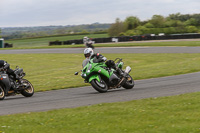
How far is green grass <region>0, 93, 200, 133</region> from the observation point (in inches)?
274

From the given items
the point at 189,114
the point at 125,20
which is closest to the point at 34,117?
the point at 189,114

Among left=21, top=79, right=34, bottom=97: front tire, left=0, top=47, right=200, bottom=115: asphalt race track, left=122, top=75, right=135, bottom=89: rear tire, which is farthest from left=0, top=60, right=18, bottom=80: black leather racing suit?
left=122, top=75, right=135, bottom=89: rear tire

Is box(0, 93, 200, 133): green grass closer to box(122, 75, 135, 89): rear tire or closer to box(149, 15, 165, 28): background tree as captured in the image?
box(122, 75, 135, 89): rear tire

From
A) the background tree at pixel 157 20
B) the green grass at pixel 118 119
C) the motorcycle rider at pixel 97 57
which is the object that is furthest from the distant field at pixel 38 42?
the green grass at pixel 118 119

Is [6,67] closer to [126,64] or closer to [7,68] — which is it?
[7,68]

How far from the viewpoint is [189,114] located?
791 centimetres

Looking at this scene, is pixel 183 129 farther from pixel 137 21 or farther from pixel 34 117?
pixel 137 21

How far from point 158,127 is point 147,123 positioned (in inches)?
16.1

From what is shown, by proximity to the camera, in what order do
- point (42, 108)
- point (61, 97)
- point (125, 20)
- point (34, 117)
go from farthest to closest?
point (125, 20) < point (61, 97) < point (42, 108) < point (34, 117)

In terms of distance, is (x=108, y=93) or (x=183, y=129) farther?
(x=108, y=93)

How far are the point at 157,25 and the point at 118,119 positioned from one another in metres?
70.9

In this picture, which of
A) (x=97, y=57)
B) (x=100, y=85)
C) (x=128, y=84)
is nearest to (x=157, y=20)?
(x=128, y=84)

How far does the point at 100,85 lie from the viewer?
1256cm

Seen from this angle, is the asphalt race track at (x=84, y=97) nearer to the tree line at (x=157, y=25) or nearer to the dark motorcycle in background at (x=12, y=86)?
the dark motorcycle in background at (x=12, y=86)
